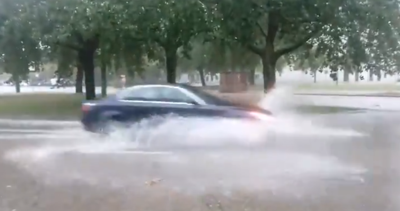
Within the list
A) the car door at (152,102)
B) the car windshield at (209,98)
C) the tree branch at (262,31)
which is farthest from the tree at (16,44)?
the car windshield at (209,98)

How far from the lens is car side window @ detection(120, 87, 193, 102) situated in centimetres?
1334

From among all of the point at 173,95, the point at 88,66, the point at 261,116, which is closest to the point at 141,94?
the point at 173,95

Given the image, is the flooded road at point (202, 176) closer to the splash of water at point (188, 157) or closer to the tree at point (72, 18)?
the splash of water at point (188, 157)

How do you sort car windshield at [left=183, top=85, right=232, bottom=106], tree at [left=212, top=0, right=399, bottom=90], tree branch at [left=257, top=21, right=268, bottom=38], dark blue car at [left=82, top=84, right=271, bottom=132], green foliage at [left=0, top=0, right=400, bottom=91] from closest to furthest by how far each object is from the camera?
dark blue car at [left=82, top=84, right=271, bottom=132]
car windshield at [left=183, top=85, right=232, bottom=106]
green foliage at [left=0, top=0, right=400, bottom=91]
tree at [left=212, top=0, right=399, bottom=90]
tree branch at [left=257, top=21, right=268, bottom=38]

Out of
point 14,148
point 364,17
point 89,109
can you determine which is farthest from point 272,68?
point 14,148

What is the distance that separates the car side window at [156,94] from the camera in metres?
13.3

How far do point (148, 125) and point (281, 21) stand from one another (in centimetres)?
1339

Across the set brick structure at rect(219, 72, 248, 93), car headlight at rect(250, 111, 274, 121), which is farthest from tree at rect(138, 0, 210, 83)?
car headlight at rect(250, 111, 274, 121)

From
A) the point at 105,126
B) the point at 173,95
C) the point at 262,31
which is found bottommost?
the point at 105,126

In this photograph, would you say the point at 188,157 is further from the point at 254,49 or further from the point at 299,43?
the point at 299,43

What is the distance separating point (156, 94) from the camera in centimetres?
1371

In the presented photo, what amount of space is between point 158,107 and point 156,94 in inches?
14.1

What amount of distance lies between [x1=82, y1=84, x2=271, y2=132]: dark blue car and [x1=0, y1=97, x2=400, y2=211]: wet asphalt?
0.58m

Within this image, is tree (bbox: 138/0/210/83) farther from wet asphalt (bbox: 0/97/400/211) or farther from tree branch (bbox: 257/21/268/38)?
wet asphalt (bbox: 0/97/400/211)
